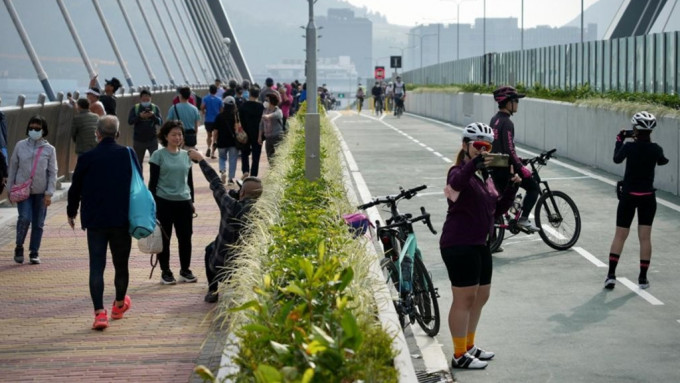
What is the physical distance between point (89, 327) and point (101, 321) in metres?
0.22

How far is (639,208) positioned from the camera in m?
11.4

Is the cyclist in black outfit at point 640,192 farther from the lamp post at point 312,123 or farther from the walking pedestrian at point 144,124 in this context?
the walking pedestrian at point 144,124

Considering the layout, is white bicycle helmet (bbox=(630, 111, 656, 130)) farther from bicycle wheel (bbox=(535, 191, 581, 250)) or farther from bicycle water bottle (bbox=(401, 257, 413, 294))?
bicycle water bottle (bbox=(401, 257, 413, 294))

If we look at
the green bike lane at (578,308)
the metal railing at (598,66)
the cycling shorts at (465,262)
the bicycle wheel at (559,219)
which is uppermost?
the metal railing at (598,66)

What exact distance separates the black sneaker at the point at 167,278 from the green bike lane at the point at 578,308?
8.59 ft

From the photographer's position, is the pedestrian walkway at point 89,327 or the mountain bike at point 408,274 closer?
the pedestrian walkway at point 89,327

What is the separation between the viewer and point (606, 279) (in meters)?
11.6

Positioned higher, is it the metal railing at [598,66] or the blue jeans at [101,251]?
the metal railing at [598,66]

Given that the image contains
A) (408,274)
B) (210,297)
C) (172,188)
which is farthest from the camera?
(172,188)

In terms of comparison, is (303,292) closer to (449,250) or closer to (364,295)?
(364,295)

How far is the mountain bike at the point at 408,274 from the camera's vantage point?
30.4 feet

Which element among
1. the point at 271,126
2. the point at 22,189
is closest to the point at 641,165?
the point at 22,189

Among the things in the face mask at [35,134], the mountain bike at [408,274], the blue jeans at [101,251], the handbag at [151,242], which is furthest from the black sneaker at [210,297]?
the face mask at [35,134]

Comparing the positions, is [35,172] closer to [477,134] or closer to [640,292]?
[477,134]
